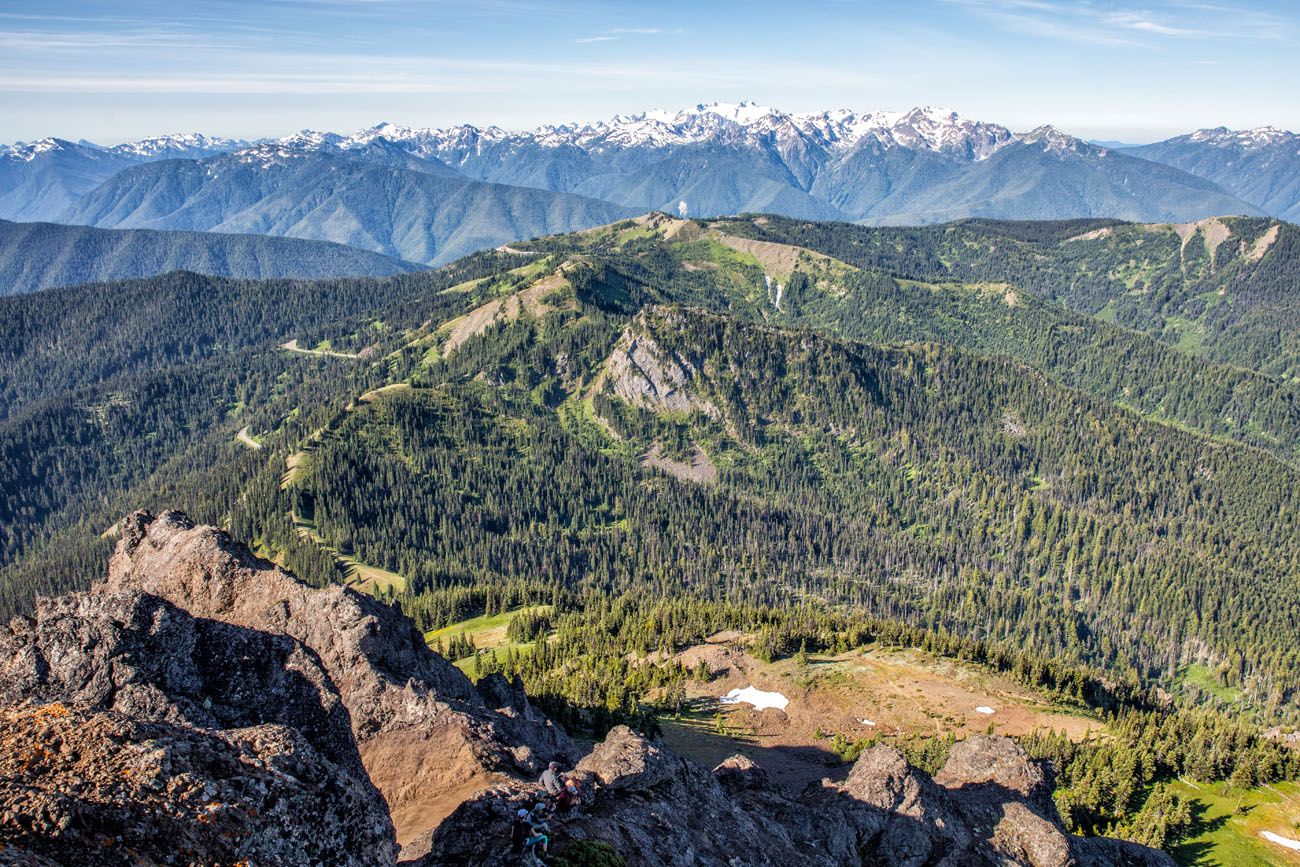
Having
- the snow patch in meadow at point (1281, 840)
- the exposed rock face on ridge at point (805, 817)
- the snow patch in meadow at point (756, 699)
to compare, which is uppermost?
the exposed rock face on ridge at point (805, 817)

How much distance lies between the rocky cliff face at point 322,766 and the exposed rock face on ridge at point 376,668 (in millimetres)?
161

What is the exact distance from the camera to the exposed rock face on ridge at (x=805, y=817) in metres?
30.9

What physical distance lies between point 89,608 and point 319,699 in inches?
441

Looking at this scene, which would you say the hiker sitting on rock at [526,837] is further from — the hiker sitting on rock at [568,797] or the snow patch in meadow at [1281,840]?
the snow patch in meadow at [1281,840]

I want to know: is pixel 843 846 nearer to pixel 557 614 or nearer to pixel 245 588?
pixel 245 588

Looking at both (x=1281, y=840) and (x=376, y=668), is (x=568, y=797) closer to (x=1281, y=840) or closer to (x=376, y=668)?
(x=376, y=668)

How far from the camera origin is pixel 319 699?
1346 inches

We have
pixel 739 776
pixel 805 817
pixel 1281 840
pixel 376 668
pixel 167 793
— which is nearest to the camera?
pixel 167 793

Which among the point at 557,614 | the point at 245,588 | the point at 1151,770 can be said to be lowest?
the point at 557,614

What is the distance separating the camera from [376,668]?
171 feet

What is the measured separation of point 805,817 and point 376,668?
29.9 metres

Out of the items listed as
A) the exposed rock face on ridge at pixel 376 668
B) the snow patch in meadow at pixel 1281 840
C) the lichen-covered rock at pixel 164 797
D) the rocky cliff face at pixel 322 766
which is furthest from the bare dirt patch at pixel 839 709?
the lichen-covered rock at pixel 164 797

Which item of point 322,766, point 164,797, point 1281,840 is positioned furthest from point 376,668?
point 1281,840

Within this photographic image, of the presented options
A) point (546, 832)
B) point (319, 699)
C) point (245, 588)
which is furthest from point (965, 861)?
point (245, 588)
